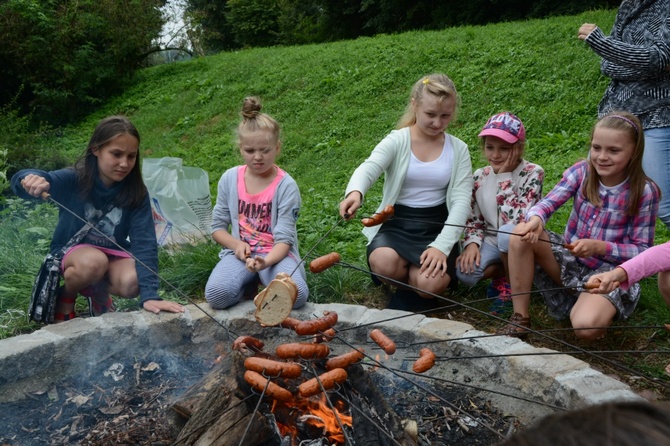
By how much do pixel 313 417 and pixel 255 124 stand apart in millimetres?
1780

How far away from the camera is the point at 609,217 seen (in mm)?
3203

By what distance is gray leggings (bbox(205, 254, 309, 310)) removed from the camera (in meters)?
3.26

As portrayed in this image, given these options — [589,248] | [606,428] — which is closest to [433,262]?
[589,248]

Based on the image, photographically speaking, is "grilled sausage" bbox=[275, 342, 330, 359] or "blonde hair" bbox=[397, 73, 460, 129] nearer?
"grilled sausage" bbox=[275, 342, 330, 359]

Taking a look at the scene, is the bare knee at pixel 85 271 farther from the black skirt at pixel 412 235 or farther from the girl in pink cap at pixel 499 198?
the girl in pink cap at pixel 499 198

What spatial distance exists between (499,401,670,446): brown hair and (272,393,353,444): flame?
1666 millimetres

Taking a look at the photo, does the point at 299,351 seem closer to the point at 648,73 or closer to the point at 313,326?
the point at 313,326

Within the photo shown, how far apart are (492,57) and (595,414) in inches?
338

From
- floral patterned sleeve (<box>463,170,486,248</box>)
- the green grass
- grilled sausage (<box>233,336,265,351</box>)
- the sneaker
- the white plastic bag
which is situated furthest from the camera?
the white plastic bag

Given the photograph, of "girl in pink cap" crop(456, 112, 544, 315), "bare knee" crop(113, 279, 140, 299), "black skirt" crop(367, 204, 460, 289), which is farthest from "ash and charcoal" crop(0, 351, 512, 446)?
"girl in pink cap" crop(456, 112, 544, 315)

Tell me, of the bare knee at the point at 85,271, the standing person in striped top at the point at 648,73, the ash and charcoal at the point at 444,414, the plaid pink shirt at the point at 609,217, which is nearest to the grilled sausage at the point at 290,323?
the ash and charcoal at the point at 444,414

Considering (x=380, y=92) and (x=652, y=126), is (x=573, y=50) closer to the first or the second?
(x=380, y=92)

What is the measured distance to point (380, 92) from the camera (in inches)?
364

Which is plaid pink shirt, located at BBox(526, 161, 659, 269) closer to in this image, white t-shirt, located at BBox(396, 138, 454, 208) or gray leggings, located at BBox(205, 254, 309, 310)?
white t-shirt, located at BBox(396, 138, 454, 208)
